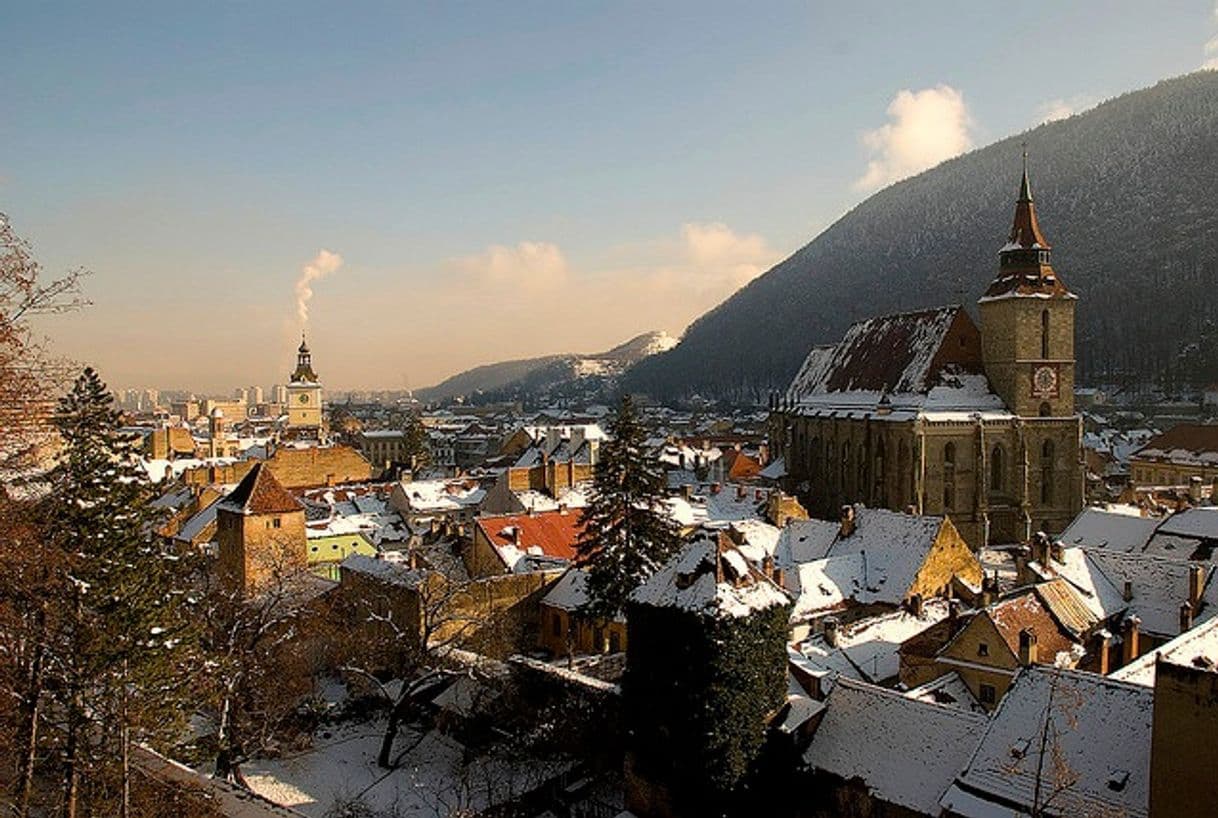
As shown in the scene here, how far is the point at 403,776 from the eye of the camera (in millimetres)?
24438

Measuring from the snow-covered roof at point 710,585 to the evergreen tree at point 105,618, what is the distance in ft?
33.2

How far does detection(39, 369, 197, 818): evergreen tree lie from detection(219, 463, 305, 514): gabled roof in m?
14.3

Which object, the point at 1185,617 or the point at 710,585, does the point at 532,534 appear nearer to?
the point at 710,585

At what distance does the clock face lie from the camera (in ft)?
175

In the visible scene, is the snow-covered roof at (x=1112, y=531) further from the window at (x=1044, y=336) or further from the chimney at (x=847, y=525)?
the window at (x=1044, y=336)

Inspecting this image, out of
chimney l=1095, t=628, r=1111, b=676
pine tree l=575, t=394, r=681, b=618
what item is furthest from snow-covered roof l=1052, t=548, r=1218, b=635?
pine tree l=575, t=394, r=681, b=618

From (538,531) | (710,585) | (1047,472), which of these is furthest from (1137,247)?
(710,585)

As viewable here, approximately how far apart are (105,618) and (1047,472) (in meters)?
48.8

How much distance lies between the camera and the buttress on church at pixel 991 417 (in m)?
52.2

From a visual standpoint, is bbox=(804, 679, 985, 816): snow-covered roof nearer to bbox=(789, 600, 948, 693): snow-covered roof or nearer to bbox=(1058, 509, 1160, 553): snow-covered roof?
bbox=(789, 600, 948, 693): snow-covered roof

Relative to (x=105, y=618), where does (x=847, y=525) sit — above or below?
below

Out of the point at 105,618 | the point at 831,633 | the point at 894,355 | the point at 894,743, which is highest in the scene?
the point at 894,355

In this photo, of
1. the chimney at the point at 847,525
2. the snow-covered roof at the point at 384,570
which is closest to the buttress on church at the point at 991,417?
the chimney at the point at 847,525

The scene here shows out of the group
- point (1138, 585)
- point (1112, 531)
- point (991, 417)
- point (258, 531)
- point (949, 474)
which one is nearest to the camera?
point (1138, 585)
